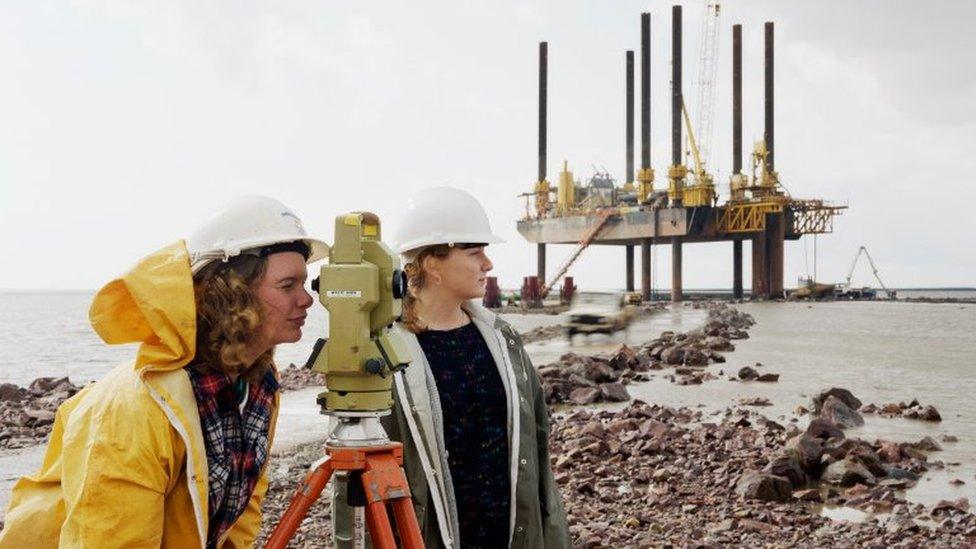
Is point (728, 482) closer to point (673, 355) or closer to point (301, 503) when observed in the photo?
point (301, 503)

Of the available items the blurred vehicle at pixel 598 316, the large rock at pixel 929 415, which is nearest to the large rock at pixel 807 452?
the large rock at pixel 929 415

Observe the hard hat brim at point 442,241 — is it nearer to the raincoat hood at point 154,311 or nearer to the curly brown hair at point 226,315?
the curly brown hair at point 226,315

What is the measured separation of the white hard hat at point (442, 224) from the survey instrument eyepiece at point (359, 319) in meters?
0.76

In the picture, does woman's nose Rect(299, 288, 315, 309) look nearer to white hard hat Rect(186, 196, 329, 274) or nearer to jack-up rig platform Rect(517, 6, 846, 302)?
white hard hat Rect(186, 196, 329, 274)

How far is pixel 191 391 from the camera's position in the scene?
1.83 meters

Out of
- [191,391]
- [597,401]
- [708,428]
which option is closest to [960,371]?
[597,401]

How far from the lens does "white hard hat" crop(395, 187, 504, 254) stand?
2.83m

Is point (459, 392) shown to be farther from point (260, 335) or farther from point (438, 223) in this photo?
point (260, 335)

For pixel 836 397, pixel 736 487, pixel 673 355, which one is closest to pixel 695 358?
pixel 673 355

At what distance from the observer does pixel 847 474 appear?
261 inches

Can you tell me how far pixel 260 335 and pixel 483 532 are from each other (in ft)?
3.26

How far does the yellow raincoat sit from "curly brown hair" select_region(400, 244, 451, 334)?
37.4 inches

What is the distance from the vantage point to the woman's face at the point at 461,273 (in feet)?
9.14

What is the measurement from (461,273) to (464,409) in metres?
0.44
